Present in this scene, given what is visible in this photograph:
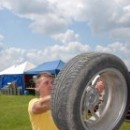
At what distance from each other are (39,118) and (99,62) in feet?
4.66

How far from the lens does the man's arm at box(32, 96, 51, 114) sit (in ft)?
9.98

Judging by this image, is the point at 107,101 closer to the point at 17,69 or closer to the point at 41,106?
the point at 41,106

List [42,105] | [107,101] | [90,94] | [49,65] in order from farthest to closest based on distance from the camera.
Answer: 1. [49,65]
2. [42,105]
3. [107,101]
4. [90,94]

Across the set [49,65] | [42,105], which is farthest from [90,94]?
[49,65]

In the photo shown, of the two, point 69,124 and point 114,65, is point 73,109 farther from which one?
point 114,65

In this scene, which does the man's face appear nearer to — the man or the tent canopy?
the man

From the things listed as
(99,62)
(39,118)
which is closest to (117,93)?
(99,62)

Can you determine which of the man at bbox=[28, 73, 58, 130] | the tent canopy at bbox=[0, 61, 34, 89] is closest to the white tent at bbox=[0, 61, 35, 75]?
the tent canopy at bbox=[0, 61, 34, 89]

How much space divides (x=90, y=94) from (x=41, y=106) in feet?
3.39

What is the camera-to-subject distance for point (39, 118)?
11.5 feet

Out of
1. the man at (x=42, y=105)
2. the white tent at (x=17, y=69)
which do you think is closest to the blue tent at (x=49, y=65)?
the white tent at (x=17, y=69)

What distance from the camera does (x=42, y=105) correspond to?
10.4ft

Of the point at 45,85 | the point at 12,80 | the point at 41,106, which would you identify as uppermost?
the point at 12,80

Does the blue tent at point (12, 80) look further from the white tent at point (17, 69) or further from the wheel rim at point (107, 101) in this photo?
the wheel rim at point (107, 101)
